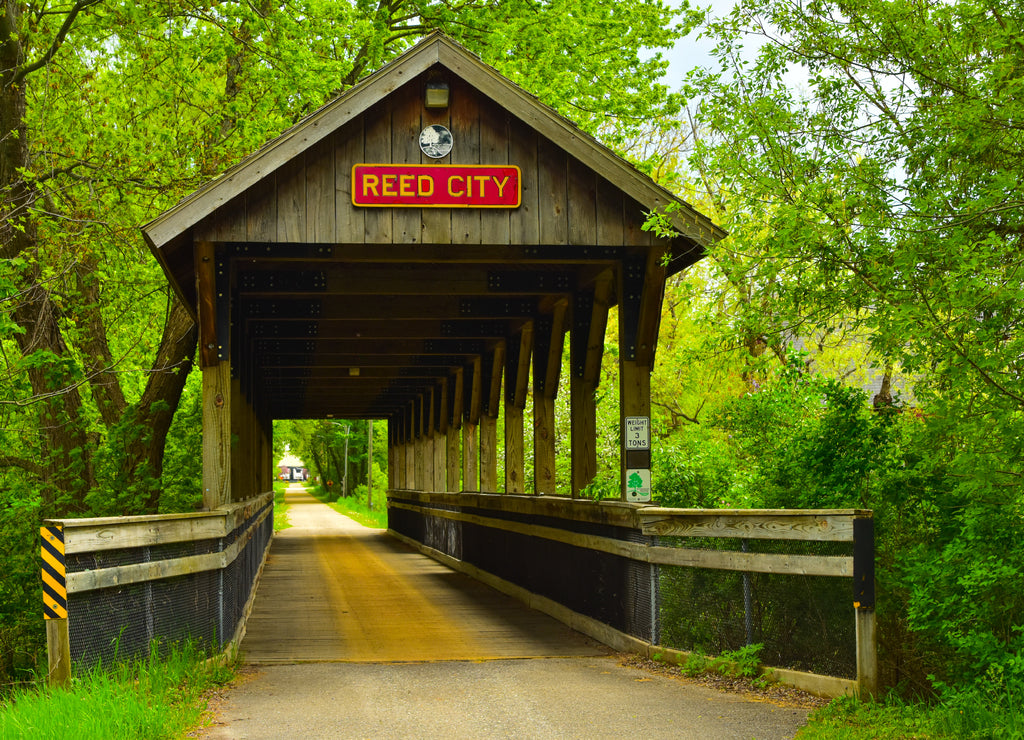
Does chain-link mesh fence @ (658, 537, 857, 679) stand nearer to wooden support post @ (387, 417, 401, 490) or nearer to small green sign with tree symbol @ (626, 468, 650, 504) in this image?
small green sign with tree symbol @ (626, 468, 650, 504)

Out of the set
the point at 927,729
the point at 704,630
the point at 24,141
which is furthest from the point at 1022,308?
the point at 24,141

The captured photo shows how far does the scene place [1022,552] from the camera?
20.2 feet

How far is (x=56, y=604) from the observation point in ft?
20.6

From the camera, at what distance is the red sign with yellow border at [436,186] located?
942cm

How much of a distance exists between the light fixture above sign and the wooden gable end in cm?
5

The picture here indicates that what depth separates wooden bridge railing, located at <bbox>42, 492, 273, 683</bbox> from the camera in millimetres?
6309

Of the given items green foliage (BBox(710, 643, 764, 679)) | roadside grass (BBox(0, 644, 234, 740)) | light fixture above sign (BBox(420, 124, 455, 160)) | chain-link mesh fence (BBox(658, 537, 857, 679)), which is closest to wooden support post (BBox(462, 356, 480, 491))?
light fixture above sign (BBox(420, 124, 455, 160))

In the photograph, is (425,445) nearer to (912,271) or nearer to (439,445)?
(439,445)

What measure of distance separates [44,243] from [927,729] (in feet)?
39.1

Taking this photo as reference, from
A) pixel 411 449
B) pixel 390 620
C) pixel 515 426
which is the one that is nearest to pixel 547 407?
pixel 515 426

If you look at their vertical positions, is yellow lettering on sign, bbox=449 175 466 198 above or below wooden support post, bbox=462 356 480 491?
above

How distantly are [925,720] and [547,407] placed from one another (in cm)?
798

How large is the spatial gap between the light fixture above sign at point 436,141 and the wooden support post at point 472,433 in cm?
915

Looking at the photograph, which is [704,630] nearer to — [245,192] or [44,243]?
[245,192]
